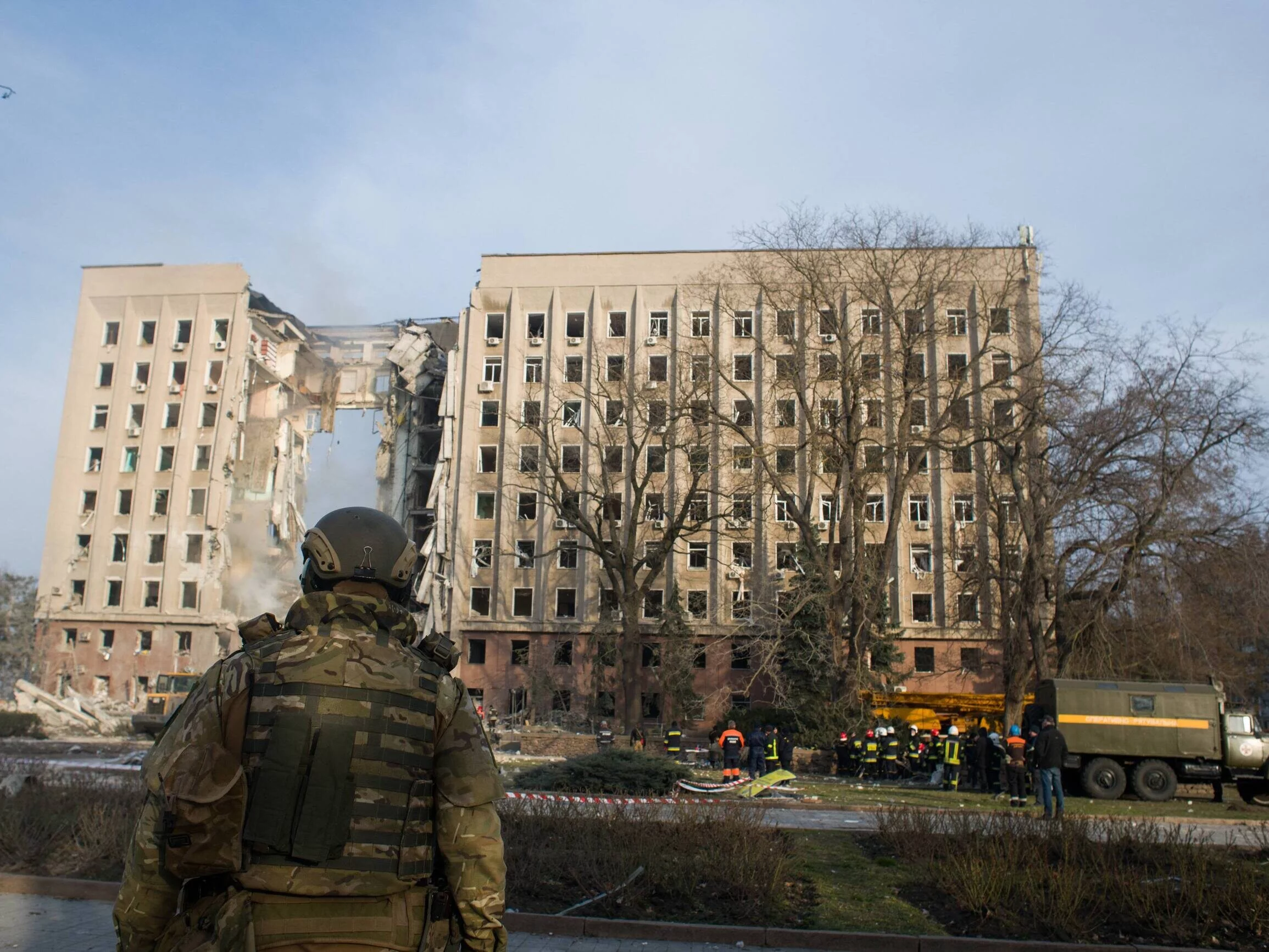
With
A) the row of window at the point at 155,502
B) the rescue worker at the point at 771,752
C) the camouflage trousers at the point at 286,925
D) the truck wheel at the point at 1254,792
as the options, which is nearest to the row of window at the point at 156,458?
the row of window at the point at 155,502

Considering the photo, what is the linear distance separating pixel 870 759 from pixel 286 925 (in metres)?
25.6

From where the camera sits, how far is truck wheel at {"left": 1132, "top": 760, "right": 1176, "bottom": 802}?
22.1 metres

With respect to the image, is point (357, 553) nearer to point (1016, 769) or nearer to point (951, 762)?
point (1016, 769)

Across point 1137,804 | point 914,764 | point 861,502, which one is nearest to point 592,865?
point 1137,804

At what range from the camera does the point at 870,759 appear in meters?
26.5

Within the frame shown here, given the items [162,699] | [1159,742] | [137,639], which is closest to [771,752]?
[1159,742]

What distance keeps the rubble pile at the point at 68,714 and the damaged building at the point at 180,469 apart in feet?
24.1

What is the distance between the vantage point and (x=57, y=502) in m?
56.5

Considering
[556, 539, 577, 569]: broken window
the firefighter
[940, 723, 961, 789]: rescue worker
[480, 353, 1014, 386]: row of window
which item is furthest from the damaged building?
[940, 723, 961, 789]: rescue worker

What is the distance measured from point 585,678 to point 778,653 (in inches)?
579

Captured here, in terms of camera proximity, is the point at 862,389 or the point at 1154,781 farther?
the point at 862,389

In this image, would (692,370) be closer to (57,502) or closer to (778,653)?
(778,653)

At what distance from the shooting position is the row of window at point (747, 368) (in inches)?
1350

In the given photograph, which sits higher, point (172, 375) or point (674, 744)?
point (172, 375)
